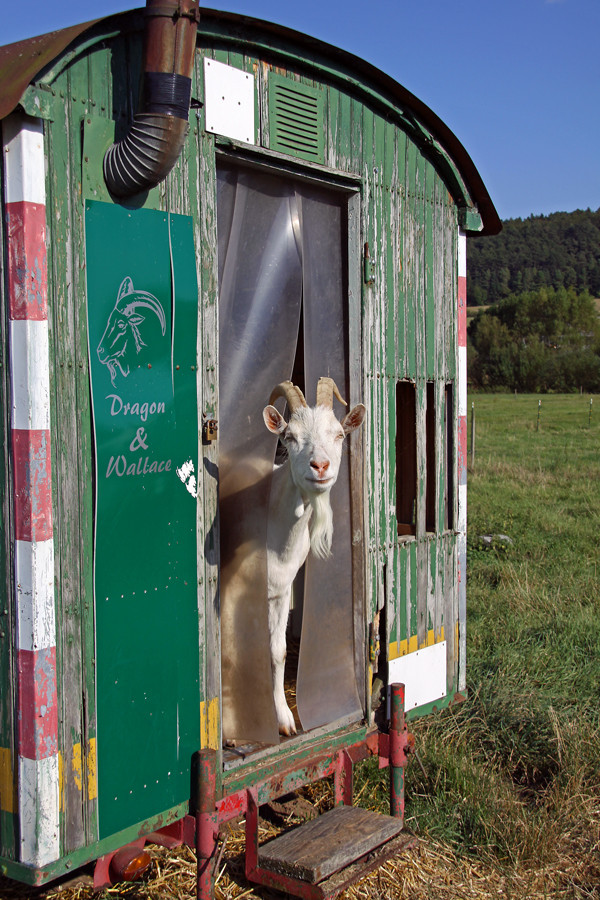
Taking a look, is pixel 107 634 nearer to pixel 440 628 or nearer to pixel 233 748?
pixel 233 748

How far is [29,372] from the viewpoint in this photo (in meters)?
3.16

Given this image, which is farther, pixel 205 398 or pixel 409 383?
pixel 409 383

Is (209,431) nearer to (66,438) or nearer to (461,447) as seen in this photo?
(66,438)

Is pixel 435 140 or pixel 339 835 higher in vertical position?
pixel 435 140

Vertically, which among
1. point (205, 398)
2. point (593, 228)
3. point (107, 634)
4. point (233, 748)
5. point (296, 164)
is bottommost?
point (233, 748)

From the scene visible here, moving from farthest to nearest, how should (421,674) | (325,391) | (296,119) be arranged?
(421,674) < (325,391) < (296,119)

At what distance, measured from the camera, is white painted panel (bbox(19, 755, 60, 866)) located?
3188mm

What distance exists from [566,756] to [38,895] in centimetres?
318

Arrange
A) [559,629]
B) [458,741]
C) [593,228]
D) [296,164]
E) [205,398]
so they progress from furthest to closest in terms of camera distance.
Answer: [593,228] < [559,629] < [458,741] < [296,164] < [205,398]

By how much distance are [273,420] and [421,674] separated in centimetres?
196

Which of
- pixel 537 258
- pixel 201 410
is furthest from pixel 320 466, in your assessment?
pixel 537 258

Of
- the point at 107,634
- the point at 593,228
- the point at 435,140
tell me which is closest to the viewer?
the point at 107,634

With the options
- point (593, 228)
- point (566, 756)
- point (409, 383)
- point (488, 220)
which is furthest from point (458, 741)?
point (593, 228)

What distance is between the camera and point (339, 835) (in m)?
4.16
